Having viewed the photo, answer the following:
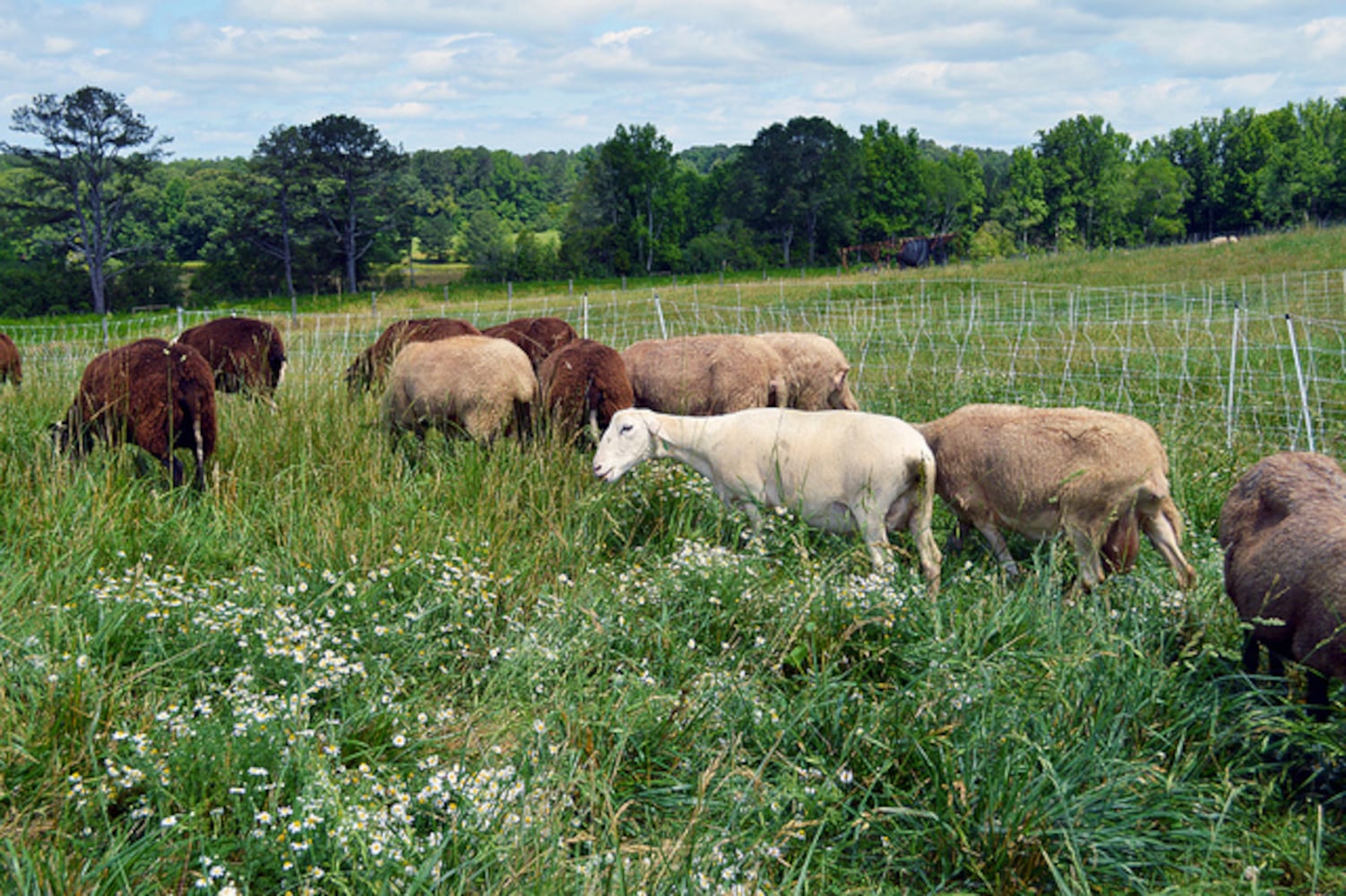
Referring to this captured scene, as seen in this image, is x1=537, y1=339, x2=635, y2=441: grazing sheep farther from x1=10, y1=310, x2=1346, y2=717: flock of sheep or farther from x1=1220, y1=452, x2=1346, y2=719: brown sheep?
x1=1220, y1=452, x2=1346, y2=719: brown sheep

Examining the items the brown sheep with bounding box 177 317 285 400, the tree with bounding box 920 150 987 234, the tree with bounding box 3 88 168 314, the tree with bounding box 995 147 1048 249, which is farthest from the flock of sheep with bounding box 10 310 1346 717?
the tree with bounding box 920 150 987 234

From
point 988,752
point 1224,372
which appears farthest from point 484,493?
point 1224,372

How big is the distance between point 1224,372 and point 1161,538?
8.15 m

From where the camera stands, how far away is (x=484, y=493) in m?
5.78

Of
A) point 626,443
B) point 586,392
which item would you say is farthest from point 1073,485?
point 586,392

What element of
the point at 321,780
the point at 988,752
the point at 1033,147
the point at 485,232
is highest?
the point at 1033,147

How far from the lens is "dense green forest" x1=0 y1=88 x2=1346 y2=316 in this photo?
168 feet

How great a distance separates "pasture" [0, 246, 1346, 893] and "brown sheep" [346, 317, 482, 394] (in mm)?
3499

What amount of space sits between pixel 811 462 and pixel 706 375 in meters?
3.54

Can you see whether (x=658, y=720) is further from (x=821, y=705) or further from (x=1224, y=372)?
(x=1224, y=372)

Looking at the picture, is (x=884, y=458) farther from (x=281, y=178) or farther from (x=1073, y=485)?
(x=281, y=178)

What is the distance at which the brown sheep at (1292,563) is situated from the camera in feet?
12.6

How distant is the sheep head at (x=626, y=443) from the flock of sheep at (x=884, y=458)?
13 mm

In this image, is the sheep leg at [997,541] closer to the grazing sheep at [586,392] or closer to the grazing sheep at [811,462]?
the grazing sheep at [811,462]
